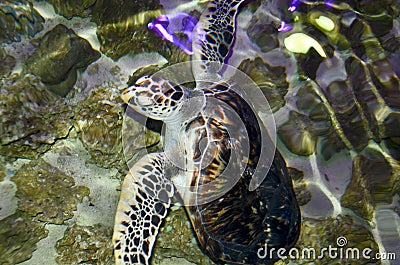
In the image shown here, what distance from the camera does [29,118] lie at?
7.73 ft

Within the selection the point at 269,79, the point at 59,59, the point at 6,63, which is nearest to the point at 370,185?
the point at 269,79

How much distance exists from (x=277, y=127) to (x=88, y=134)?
149 cm

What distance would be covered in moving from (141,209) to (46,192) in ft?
2.04

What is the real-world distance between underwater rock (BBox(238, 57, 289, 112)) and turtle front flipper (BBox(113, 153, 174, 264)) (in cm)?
108

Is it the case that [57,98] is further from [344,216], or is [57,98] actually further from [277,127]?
[344,216]

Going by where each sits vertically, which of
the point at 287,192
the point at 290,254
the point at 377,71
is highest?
the point at 377,71

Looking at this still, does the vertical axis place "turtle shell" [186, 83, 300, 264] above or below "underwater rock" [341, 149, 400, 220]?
below

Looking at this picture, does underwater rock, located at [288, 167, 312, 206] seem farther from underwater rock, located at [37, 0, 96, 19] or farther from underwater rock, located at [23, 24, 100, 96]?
underwater rock, located at [37, 0, 96, 19]

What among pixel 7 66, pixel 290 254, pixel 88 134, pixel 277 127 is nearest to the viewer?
pixel 7 66

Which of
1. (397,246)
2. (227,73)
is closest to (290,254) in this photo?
(397,246)

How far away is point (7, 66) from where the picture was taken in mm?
2354

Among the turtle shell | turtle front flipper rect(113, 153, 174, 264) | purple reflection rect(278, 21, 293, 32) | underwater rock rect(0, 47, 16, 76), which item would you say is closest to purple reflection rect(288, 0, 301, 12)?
purple reflection rect(278, 21, 293, 32)

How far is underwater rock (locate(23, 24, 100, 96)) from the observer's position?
2443 millimetres

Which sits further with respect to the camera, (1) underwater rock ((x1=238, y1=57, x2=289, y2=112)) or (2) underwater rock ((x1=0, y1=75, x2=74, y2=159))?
(1) underwater rock ((x1=238, y1=57, x2=289, y2=112))
